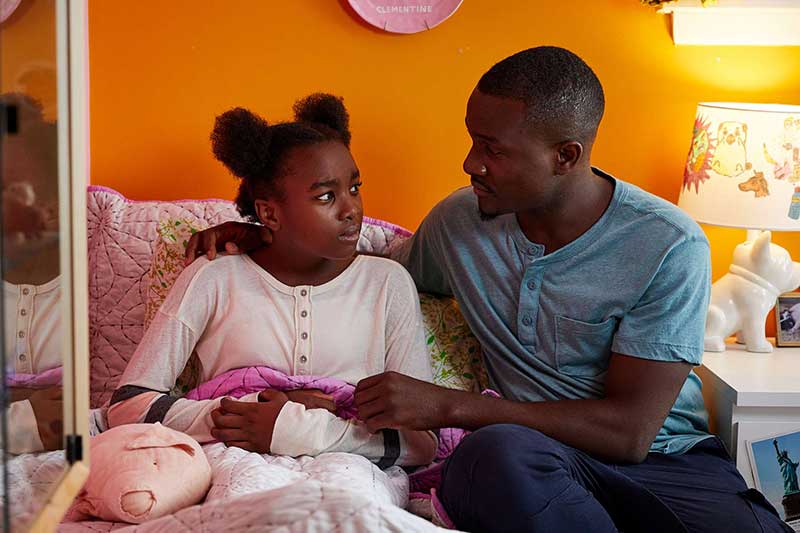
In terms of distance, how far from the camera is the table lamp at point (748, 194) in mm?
2123

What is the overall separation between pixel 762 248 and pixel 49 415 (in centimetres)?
169

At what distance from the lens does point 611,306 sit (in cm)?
180

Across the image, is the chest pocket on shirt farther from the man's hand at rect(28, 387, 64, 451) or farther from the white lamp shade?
the man's hand at rect(28, 387, 64, 451)

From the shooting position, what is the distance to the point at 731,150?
2.15 meters

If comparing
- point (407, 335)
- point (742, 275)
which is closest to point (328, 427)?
point (407, 335)

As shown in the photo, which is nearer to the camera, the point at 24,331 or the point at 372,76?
the point at 24,331

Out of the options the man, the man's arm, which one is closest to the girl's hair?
the man

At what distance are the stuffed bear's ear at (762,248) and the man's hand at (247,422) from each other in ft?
3.73

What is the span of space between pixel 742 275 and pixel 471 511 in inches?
39.2

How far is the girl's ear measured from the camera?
1.88 m

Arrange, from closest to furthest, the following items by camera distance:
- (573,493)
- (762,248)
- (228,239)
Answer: (573,493), (228,239), (762,248)

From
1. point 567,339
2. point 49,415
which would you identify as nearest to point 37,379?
point 49,415

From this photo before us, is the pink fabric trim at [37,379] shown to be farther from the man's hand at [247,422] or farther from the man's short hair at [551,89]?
the man's short hair at [551,89]

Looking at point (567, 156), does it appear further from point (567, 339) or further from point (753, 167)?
point (753, 167)
